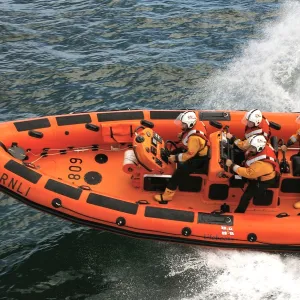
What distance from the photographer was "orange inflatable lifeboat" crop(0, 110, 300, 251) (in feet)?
24.8

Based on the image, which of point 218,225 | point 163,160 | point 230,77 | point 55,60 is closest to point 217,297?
point 218,225

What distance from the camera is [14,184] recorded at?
765 centimetres

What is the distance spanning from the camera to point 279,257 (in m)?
7.89

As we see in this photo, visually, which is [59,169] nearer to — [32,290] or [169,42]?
[32,290]

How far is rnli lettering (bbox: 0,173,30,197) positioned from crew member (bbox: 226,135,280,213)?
10.2ft

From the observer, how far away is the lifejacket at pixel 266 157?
6.98 meters

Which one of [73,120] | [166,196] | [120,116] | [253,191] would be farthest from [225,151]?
[73,120]

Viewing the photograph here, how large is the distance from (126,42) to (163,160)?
7249mm

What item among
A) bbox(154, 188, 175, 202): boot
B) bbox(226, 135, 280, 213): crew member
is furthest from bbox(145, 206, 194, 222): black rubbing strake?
bbox(226, 135, 280, 213): crew member

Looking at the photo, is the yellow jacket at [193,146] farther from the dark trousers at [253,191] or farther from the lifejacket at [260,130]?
the dark trousers at [253,191]

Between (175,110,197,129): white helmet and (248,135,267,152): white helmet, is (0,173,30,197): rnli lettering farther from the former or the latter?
(248,135,267,152): white helmet

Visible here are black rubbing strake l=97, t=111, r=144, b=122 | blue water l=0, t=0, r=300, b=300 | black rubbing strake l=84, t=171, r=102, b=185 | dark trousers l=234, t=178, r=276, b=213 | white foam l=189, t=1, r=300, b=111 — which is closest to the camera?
dark trousers l=234, t=178, r=276, b=213

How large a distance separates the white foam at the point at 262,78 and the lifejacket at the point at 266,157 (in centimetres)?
476

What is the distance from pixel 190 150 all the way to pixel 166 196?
1.00 m
